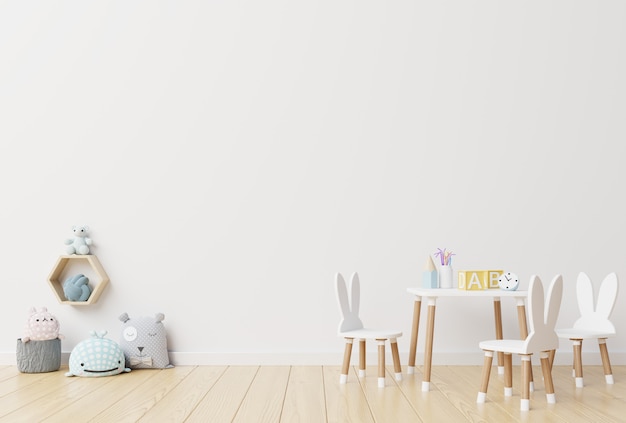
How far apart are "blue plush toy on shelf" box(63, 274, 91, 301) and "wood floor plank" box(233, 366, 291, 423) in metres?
1.09

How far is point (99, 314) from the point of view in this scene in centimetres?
410

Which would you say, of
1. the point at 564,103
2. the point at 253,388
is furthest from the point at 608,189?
the point at 253,388

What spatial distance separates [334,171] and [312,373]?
116 centimetres

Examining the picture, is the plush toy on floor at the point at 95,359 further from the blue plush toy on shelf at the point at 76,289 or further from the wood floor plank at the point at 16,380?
the blue plush toy on shelf at the point at 76,289

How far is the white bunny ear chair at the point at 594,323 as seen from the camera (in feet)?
11.1

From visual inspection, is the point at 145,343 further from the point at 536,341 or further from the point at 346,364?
the point at 536,341

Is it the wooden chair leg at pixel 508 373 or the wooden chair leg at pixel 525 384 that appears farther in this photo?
the wooden chair leg at pixel 508 373

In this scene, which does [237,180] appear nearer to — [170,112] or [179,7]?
[170,112]

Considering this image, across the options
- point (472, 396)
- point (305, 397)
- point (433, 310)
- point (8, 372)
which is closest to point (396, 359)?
point (433, 310)

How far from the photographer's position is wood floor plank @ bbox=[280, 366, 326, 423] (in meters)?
2.73

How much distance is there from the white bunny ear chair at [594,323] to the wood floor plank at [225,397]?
60.6 inches

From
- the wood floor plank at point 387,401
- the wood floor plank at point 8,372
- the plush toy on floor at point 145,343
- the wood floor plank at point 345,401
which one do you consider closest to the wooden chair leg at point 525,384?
the wood floor plank at point 387,401

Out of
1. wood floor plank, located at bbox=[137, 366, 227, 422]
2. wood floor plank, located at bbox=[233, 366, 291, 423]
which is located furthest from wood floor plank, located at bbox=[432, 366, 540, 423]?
wood floor plank, located at bbox=[137, 366, 227, 422]

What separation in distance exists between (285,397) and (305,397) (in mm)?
91
